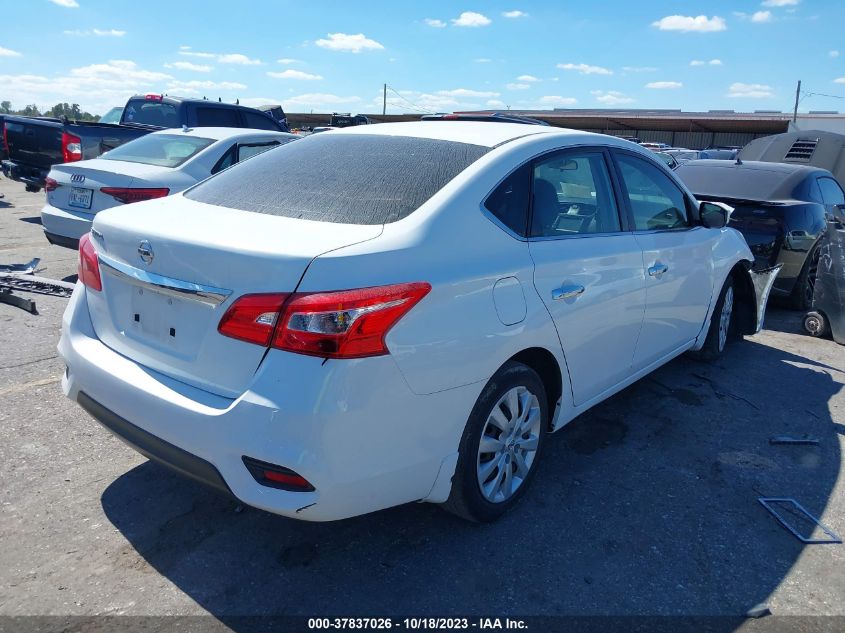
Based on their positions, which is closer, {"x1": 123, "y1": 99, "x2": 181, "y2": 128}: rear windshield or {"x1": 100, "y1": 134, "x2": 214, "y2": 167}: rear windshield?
{"x1": 100, "y1": 134, "x2": 214, "y2": 167}: rear windshield

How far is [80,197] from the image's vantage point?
6289 millimetres

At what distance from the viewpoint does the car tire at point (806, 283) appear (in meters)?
7.05

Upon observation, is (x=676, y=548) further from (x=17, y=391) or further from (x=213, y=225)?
(x=17, y=391)

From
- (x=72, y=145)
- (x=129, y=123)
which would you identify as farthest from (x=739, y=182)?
(x=129, y=123)

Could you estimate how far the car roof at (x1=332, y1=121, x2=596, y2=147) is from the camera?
3232 mm

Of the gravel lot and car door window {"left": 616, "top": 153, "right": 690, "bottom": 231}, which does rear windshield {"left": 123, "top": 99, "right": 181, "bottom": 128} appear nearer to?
the gravel lot

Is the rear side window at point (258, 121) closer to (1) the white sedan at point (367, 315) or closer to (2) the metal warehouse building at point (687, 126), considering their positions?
(1) the white sedan at point (367, 315)

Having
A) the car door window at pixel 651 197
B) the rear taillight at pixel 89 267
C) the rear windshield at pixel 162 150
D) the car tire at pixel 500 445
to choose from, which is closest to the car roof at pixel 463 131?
the car door window at pixel 651 197

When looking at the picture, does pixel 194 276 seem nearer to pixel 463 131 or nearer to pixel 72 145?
pixel 463 131

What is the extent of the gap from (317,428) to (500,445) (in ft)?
3.50

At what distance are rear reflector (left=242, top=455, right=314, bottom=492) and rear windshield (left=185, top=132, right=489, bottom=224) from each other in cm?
97

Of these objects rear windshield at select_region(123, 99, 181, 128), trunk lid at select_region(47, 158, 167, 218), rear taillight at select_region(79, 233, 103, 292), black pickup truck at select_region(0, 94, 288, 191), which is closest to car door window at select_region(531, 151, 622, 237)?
rear taillight at select_region(79, 233, 103, 292)

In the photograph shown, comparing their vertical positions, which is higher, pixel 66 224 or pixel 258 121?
pixel 258 121

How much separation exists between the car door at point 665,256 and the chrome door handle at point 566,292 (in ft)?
2.70
